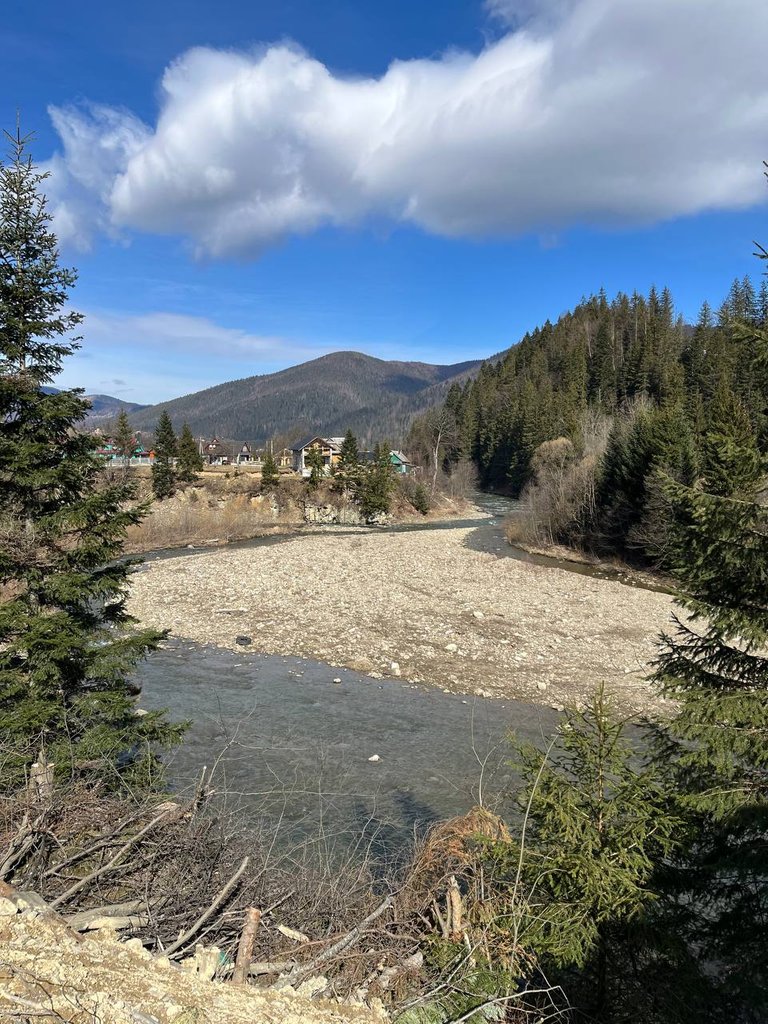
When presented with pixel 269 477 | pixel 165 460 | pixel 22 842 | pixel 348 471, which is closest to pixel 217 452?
pixel 165 460

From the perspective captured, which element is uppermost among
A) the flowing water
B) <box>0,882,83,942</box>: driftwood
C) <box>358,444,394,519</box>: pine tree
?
<box>358,444,394,519</box>: pine tree

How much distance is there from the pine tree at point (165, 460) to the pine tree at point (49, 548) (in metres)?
43.2

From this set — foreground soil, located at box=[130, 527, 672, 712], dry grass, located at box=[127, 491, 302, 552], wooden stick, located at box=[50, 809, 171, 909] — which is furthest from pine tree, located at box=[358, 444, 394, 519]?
wooden stick, located at box=[50, 809, 171, 909]

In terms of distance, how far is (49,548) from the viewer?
24.2 ft

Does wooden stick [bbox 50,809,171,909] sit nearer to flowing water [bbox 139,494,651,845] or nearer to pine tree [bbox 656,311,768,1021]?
flowing water [bbox 139,494,651,845]

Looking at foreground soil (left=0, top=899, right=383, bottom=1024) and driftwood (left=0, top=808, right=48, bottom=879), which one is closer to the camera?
foreground soil (left=0, top=899, right=383, bottom=1024)

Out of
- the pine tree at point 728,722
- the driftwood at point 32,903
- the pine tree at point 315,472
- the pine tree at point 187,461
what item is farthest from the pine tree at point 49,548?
the pine tree at point 315,472

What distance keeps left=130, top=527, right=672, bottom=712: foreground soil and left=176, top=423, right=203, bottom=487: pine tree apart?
22635 mm

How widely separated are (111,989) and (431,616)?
18940mm

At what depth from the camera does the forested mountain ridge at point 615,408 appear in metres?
29.7

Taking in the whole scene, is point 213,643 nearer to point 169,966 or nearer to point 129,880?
point 129,880

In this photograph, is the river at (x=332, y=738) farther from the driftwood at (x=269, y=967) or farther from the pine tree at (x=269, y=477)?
the pine tree at (x=269, y=477)

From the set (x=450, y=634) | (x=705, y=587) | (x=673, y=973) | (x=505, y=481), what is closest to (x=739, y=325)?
(x=705, y=587)

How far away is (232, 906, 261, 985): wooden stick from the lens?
12.3 feet
